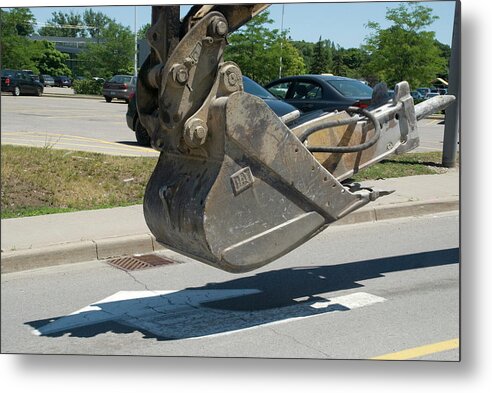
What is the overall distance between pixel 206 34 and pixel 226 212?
3.00 ft

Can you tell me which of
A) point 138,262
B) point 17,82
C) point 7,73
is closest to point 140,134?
point 138,262

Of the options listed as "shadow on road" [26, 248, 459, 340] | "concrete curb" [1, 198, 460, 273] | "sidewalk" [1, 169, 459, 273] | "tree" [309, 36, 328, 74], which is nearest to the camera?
"shadow on road" [26, 248, 459, 340]

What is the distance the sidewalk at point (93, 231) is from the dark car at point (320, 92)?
1.22 m

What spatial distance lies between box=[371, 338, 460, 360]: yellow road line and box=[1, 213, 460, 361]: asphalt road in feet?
0.04

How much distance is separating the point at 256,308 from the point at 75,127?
6735mm

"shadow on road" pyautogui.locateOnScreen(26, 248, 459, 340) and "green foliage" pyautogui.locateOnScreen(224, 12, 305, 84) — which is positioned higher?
"green foliage" pyautogui.locateOnScreen(224, 12, 305, 84)

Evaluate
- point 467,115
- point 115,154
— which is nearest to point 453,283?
point 467,115

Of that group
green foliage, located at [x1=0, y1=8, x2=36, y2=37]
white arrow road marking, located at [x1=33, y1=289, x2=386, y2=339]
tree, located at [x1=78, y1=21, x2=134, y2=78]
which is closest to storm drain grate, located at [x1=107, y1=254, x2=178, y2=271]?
white arrow road marking, located at [x1=33, y1=289, x2=386, y2=339]

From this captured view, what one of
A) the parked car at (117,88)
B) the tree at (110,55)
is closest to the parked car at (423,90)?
the tree at (110,55)

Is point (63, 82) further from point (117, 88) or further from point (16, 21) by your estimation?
point (16, 21)

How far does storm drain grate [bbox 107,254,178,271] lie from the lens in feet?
21.9

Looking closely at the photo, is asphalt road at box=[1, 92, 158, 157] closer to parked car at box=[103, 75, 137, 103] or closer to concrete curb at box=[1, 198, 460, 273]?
parked car at box=[103, 75, 137, 103]

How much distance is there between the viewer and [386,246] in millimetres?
7281

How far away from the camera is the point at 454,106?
608 cm
